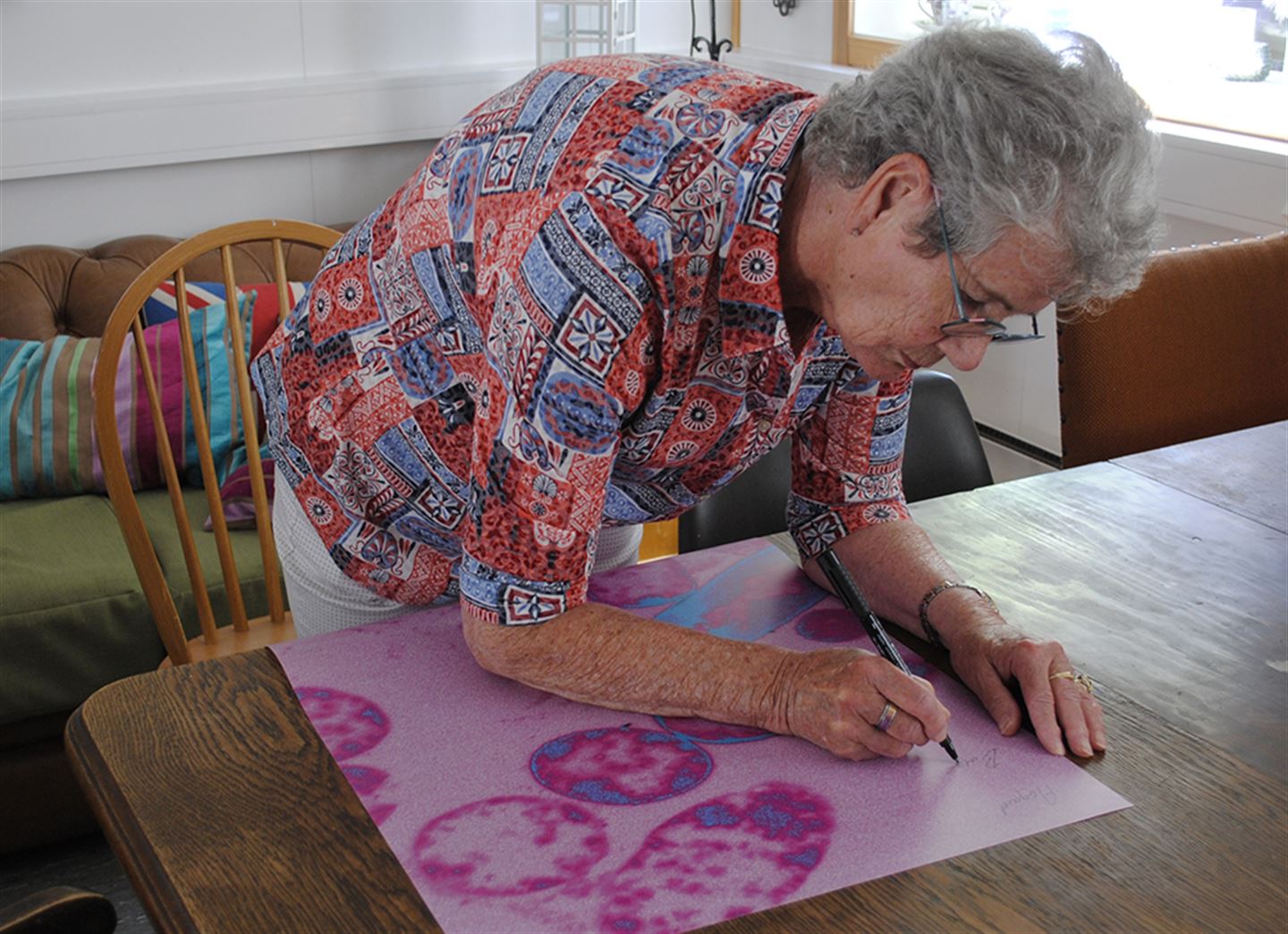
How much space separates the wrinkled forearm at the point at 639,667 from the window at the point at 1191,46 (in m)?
1.77

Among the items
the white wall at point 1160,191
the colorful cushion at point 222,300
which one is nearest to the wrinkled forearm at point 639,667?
the white wall at point 1160,191

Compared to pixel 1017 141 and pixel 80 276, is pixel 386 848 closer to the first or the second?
pixel 1017 141

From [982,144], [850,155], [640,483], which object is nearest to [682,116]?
[850,155]

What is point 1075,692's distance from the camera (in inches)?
47.1

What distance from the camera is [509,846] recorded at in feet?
3.34

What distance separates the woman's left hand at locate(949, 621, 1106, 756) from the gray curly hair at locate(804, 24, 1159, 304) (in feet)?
1.13

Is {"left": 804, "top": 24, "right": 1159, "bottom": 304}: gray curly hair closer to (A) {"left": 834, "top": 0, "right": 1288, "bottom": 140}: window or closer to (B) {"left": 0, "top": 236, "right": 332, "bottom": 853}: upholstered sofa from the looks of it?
(A) {"left": 834, "top": 0, "right": 1288, "bottom": 140}: window

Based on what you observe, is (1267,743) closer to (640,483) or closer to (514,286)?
(640,483)

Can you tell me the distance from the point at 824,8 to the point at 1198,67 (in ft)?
3.53

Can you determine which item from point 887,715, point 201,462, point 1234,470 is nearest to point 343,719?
point 887,715

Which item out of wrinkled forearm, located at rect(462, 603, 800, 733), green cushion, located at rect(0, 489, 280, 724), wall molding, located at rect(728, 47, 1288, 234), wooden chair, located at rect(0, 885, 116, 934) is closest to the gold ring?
wrinkled forearm, located at rect(462, 603, 800, 733)

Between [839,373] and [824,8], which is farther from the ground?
[824,8]

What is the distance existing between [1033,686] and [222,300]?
2231 millimetres

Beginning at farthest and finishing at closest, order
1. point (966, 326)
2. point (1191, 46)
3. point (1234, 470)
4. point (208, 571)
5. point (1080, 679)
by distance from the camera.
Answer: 1. point (1191, 46)
2. point (208, 571)
3. point (1234, 470)
4. point (1080, 679)
5. point (966, 326)
